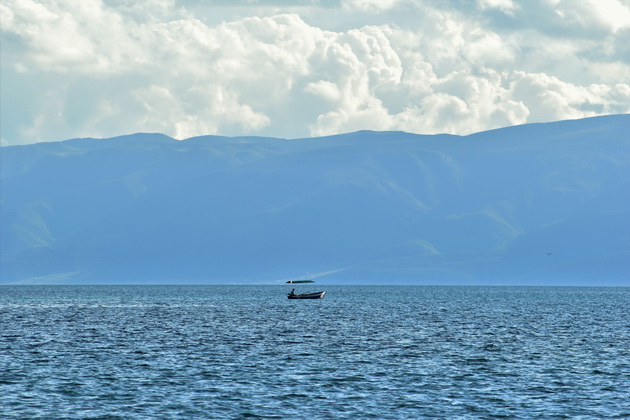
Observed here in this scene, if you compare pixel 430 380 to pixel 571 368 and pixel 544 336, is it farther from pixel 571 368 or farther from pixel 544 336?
pixel 544 336

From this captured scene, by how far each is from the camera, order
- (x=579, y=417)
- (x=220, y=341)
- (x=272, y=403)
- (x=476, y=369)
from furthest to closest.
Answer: (x=220, y=341) → (x=476, y=369) → (x=272, y=403) → (x=579, y=417)

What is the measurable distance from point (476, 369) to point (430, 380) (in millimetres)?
7399

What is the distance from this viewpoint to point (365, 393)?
66812mm

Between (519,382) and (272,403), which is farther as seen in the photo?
(519,382)

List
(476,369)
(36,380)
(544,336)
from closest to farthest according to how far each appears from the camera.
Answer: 1. (36,380)
2. (476,369)
3. (544,336)

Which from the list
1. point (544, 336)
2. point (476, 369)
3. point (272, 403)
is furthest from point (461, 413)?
point (544, 336)

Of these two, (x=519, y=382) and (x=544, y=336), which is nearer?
(x=519, y=382)

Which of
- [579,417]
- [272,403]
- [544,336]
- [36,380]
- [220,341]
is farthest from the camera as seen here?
[544,336]

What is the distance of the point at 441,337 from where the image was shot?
355ft

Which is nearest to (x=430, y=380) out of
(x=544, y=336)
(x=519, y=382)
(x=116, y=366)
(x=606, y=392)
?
(x=519, y=382)

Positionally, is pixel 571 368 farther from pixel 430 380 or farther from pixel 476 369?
pixel 430 380

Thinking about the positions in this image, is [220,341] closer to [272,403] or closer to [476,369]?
[476,369]

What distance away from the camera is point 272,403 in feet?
207

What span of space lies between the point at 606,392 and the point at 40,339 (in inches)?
2338
